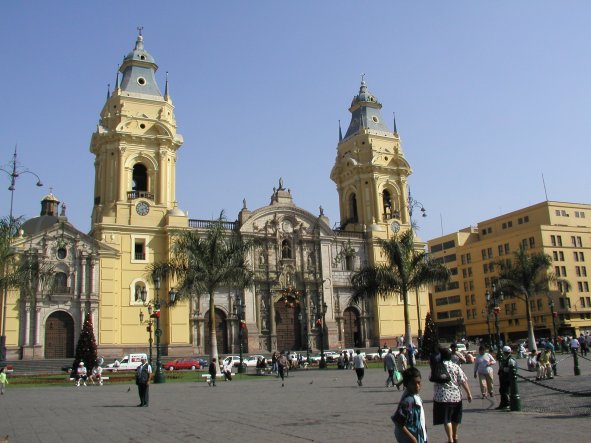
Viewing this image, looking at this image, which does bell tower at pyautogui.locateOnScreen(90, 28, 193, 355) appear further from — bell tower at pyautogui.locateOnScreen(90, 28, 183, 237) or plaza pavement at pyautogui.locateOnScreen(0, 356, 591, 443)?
plaza pavement at pyautogui.locateOnScreen(0, 356, 591, 443)

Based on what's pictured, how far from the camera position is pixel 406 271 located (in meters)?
39.0

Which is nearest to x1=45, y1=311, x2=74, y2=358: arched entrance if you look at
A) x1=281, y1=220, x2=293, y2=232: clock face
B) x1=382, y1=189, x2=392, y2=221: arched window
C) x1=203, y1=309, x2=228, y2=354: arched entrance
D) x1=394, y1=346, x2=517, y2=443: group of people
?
x1=203, y1=309, x2=228, y2=354: arched entrance

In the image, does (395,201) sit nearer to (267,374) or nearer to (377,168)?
(377,168)

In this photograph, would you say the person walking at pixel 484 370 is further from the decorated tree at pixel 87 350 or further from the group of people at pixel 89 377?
the decorated tree at pixel 87 350

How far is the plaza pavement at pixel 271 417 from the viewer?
425 inches

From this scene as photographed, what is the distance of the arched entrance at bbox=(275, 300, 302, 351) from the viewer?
50719 millimetres

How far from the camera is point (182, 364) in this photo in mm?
40344

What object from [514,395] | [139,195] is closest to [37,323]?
[139,195]

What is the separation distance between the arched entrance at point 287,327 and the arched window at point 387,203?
13.6m

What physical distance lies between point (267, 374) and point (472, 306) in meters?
53.1

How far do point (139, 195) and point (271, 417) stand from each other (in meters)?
36.5

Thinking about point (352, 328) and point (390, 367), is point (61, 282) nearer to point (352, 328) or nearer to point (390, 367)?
point (352, 328)

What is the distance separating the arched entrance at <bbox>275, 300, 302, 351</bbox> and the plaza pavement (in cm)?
2936

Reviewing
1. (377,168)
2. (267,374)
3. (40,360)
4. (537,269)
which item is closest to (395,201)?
(377,168)
